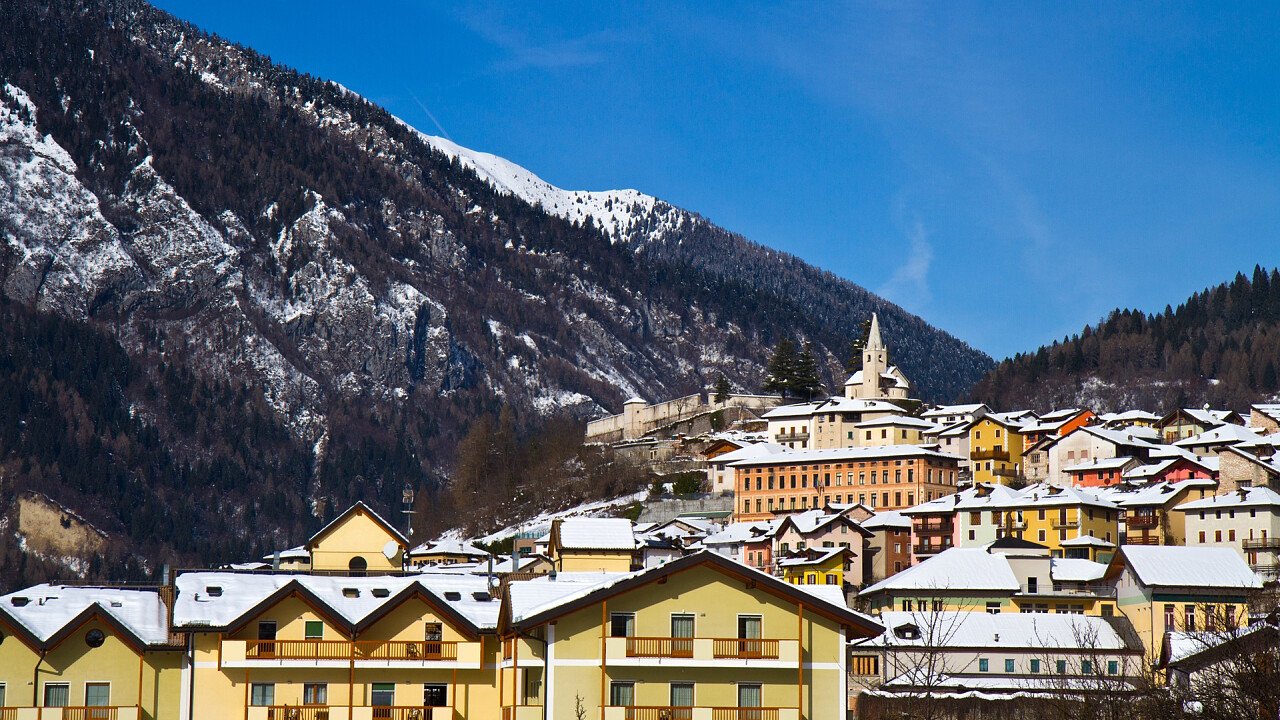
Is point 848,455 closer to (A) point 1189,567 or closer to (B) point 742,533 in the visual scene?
(B) point 742,533

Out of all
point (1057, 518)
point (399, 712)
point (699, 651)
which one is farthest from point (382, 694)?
point (1057, 518)

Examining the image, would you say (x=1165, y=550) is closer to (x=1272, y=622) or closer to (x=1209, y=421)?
(x=1272, y=622)

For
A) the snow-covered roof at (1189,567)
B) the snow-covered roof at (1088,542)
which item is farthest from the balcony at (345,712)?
the snow-covered roof at (1088,542)

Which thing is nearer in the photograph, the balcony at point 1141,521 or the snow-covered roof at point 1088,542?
the snow-covered roof at point 1088,542

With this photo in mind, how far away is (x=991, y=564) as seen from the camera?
11975cm

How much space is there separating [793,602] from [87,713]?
21.8m

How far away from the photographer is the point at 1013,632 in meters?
Result: 100

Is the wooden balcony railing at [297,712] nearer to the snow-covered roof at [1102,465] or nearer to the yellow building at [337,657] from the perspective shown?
the yellow building at [337,657]

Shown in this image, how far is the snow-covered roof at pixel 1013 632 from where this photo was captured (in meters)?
98.1

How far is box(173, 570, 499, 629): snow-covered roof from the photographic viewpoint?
58.1 metres

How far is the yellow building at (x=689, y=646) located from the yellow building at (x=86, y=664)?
11.4 meters

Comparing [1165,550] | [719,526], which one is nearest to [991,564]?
[1165,550]

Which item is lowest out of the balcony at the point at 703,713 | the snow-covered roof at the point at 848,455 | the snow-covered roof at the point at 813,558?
the balcony at the point at 703,713

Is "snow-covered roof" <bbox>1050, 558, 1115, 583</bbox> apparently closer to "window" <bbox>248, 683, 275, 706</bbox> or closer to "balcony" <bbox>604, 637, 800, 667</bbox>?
"balcony" <bbox>604, 637, 800, 667</bbox>
